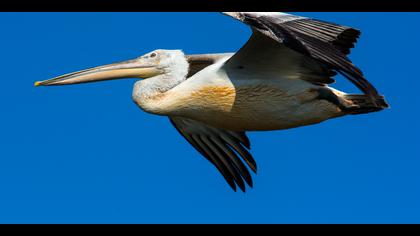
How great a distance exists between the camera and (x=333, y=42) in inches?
422

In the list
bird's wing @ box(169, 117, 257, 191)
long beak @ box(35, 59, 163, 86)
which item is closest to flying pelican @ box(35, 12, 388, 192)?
long beak @ box(35, 59, 163, 86)

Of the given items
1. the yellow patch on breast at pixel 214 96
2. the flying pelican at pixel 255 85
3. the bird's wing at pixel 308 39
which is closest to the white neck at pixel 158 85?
the flying pelican at pixel 255 85

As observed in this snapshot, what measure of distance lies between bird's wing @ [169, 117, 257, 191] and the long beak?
1.63 meters

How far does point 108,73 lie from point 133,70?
11.7 inches

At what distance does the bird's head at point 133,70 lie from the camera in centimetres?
1150

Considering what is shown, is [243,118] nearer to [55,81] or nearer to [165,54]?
[165,54]

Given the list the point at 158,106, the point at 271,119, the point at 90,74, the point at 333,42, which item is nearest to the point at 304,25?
the point at 333,42

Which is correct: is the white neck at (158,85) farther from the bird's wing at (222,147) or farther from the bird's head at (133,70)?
the bird's wing at (222,147)

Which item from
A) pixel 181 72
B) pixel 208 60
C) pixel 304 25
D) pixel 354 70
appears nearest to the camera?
pixel 354 70

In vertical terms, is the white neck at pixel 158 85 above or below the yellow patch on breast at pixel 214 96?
above

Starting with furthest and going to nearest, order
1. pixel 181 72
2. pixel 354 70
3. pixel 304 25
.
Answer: pixel 181 72 → pixel 304 25 → pixel 354 70

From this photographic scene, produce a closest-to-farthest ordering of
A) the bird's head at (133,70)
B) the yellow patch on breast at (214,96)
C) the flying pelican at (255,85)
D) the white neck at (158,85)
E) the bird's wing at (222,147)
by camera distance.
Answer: the flying pelican at (255,85) < the yellow patch on breast at (214,96) < the white neck at (158,85) < the bird's head at (133,70) < the bird's wing at (222,147)

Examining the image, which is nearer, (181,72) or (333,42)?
(333,42)

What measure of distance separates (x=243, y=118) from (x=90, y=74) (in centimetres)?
187
